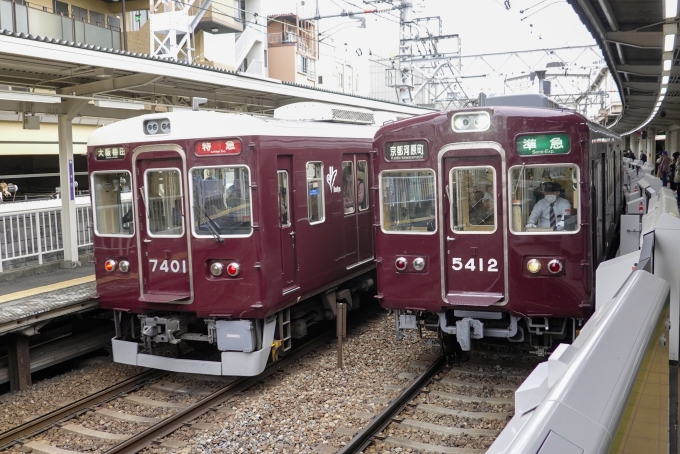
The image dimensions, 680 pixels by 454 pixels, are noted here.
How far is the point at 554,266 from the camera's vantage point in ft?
21.8

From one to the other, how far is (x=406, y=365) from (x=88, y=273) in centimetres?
511

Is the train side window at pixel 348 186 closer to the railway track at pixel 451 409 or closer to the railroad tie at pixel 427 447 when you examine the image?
the railway track at pixel 451 409

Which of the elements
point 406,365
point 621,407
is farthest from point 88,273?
point 621,407

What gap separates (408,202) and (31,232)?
6.05 meters

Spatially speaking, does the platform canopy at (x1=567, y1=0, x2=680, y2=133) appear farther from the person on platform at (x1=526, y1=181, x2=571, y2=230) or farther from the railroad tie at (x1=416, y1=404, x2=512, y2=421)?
the railroad tie at (x1=416, y1=404, x2=512, y2=421)

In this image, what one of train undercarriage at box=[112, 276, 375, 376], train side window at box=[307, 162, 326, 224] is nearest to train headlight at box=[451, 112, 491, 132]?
train side window at box=[307, 162, 326, 224]

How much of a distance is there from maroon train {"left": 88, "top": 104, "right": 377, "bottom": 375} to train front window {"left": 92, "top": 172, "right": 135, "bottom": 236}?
0.04 feet

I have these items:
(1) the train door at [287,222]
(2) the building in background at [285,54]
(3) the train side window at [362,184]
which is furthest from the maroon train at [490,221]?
(2) the building in background at [285,54]

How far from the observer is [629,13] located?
8.09 metres

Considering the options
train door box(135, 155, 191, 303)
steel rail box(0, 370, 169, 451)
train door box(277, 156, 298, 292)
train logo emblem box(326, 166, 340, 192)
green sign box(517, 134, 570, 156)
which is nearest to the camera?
steel rail box(0, 370, 169, 451)

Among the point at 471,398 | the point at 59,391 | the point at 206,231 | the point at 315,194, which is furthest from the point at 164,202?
the point at 471,398

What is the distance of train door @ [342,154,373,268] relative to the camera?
30.6 ft

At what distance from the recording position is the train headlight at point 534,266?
6727mm

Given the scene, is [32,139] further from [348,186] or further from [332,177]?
[332,177]
